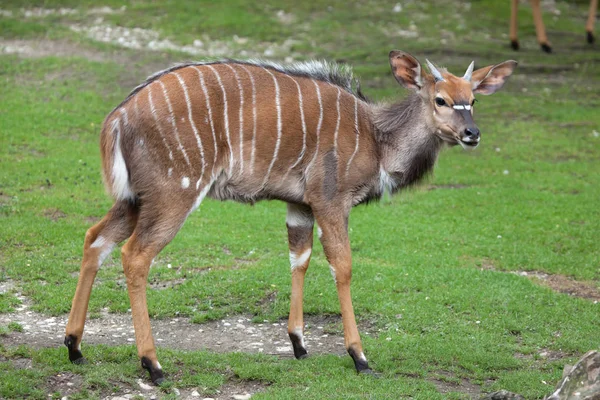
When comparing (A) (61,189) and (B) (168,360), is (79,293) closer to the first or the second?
(B) (168,360)

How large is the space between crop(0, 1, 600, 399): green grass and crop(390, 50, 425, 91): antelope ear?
0.76 metres

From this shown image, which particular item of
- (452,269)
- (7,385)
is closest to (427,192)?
(452,269)

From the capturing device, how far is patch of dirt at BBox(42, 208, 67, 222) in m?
9.11

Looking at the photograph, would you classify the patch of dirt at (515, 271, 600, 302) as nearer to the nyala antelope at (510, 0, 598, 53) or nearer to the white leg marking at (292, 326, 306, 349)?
the white leg marking at (292, 326, 306, 349)

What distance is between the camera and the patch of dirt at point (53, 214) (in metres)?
9.11

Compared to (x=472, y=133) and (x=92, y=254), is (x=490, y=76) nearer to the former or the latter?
(x=472, y=133)

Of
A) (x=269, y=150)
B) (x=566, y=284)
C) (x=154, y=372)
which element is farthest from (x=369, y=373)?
(x=566, y=284)

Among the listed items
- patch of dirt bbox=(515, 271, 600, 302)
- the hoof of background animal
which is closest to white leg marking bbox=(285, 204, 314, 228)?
the hoof of background animal

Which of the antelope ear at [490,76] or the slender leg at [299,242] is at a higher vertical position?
the antelope ear at [490,76]

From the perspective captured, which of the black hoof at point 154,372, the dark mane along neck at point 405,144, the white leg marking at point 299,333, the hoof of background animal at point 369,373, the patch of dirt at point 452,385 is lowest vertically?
the patch of dirt at point 452,385

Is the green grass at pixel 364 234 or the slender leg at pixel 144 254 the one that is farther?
the green grass at pixel 364 234

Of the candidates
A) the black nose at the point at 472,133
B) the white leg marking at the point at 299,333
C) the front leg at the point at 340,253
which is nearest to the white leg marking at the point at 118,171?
the front leg at the point at 340,253

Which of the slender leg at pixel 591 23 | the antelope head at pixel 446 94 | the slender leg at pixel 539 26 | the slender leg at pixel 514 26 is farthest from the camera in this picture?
the slender leg at pixel 591 23

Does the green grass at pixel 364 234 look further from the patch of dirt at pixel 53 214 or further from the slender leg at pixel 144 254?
the slender leg at pixel 144 254
